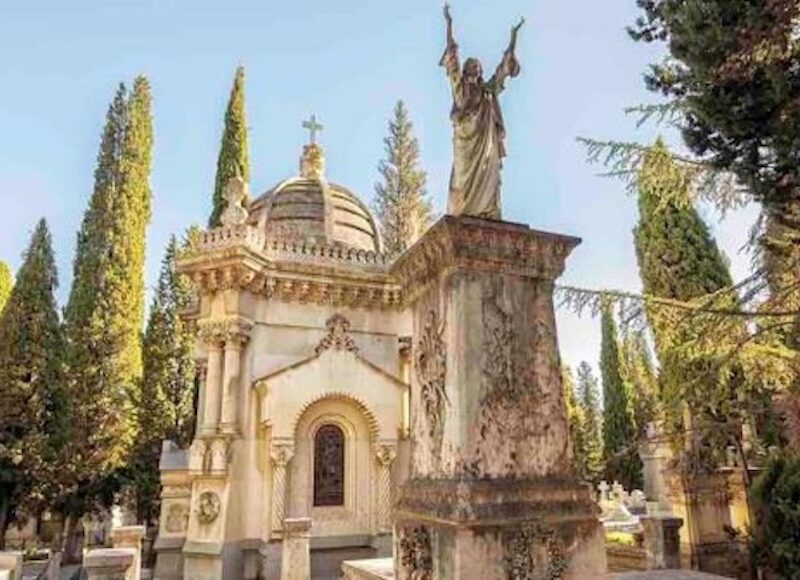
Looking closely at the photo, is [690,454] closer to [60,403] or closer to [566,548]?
[566,548]

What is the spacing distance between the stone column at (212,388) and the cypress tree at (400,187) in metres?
15.1

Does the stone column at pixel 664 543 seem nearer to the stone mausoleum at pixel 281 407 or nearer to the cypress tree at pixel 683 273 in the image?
the cypress tree at pixel 683 273

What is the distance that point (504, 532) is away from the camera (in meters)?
Answer: 4.33

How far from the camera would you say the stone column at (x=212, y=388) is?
11.8m

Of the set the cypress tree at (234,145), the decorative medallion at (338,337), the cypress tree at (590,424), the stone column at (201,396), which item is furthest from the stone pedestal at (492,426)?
the cypress tree at (234,145)

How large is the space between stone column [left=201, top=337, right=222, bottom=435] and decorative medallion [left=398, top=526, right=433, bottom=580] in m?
7.64

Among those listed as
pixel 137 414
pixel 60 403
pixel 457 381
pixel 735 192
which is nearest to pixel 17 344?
pixel 60 403

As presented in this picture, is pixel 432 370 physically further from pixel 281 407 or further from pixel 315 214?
pixel 315 214

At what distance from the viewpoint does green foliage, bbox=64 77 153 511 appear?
1634 centimetres

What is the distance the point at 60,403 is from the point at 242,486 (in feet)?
27.0

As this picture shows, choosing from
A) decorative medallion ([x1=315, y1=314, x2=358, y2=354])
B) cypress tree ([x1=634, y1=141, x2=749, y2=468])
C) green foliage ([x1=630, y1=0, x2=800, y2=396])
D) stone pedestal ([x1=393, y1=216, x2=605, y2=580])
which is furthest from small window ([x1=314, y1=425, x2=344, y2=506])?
green foliage ([x1=630, y1=0, x2=800, y2=396])

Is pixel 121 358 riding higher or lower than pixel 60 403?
higher

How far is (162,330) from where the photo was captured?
65.7 ft

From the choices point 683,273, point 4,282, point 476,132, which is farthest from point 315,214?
point 4,282
